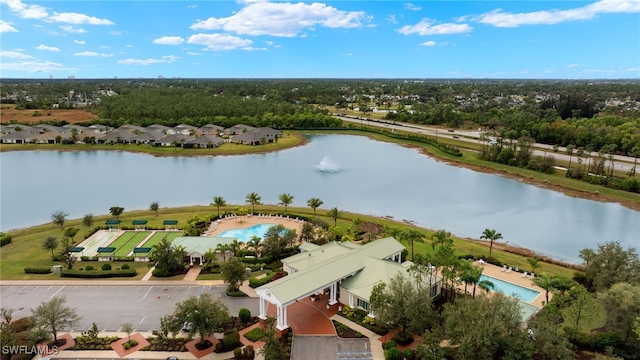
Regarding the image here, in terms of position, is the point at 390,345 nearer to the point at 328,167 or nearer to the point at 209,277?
the point at 209,277

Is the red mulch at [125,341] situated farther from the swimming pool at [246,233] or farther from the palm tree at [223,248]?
the swimming pool at [246,233]

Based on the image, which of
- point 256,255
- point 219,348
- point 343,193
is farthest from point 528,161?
point 219,348

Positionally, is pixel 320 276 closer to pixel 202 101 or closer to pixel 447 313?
pixel 447 313

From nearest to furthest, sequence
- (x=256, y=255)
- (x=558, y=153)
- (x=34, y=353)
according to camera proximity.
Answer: (x=34, y=353) < (x=256, y=255) < (x=558, y=153)

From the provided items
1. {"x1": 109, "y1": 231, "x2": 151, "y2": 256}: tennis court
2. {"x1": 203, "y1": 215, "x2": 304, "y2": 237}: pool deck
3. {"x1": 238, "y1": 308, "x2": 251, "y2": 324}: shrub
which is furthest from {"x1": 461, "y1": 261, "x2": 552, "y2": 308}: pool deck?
{"x1": 109, "y1": 231, "x2": 151, "y2": 256}: tennis court

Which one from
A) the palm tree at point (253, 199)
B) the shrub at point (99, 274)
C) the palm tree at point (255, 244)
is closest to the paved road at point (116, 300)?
the shrub at point (99, 274)

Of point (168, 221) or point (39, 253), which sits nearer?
point (39, 253)

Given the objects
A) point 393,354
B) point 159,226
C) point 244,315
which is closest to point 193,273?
point 244,315
